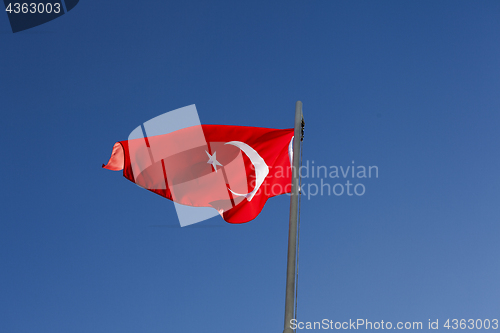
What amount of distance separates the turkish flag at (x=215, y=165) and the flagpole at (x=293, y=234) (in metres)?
2.23

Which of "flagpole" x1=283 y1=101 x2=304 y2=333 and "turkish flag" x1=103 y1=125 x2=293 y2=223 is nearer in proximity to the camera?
"flagpole" x1=283 y1=101 x2=304 y2=333

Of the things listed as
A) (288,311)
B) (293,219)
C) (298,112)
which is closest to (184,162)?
(298,112)

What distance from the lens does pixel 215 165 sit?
1520 centimetres

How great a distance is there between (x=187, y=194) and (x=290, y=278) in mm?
6079

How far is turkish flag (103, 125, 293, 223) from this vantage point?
1390 centimetres

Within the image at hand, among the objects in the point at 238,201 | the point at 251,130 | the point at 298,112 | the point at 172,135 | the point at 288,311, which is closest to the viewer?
the point at 288,311

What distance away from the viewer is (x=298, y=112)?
478 inches

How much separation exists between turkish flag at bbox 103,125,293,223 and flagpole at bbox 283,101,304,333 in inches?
87.7

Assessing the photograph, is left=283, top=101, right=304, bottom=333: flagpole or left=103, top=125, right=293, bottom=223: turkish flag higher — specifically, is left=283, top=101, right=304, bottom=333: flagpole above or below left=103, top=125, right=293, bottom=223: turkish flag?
below

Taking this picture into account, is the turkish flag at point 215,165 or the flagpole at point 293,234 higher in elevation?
the turkish flag at point 215,165

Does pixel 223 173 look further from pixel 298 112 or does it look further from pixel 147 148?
pixel 298 112

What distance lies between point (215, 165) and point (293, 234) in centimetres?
535

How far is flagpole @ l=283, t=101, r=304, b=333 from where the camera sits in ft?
31.0

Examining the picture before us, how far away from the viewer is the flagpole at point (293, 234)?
945 centimetres
